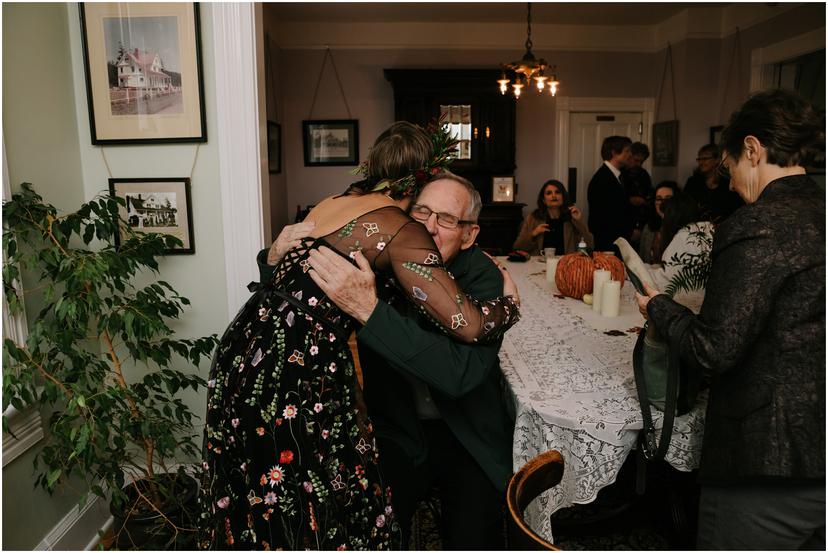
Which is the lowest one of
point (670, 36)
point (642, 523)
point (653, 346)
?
point (642, 523)

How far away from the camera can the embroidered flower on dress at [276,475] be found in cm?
142

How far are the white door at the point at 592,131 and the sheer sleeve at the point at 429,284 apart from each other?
6.05 m

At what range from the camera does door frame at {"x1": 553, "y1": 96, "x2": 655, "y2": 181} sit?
695cm

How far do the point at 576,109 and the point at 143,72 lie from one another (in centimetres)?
570

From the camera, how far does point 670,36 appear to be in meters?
6.61

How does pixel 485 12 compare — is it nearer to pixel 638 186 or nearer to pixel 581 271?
pixel 638 186

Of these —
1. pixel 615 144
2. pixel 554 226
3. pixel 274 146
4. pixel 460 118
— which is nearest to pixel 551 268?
pixel 554 226

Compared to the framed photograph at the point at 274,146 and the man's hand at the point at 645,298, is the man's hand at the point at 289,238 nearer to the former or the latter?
the man's hand at the point at 645,298

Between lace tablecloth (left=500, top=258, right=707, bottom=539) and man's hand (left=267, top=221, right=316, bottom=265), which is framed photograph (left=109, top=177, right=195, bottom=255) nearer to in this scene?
man's hand (left=267, top=221, right=316, bottom=265)

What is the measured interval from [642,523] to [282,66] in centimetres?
597

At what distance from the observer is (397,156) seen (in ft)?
5.33

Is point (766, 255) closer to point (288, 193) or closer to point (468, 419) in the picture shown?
point (468, 419)

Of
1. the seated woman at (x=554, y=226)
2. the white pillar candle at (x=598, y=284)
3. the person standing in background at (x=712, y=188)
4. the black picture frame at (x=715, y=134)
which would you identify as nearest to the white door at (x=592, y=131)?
the black picture frame at (x=715, y=134)

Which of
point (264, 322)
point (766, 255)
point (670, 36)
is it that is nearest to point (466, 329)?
point (264, 322)
